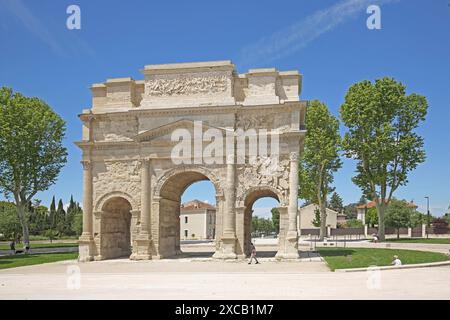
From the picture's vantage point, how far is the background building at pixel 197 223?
85125mm

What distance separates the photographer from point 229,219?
27219mm

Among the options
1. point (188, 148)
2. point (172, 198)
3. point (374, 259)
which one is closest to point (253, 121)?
point (188, 148)

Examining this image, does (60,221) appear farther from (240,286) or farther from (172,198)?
(240,286)

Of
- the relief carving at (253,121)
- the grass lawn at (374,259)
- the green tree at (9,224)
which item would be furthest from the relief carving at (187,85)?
the green tree at (9,224)

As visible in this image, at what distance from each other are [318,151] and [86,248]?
28.5 m

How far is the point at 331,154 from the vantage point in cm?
4822

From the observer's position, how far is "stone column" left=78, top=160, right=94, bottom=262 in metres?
28.7

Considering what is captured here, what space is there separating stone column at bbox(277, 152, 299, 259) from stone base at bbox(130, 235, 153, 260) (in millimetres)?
7869

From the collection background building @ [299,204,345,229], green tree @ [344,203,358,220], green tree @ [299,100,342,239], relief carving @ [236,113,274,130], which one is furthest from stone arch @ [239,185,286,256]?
green tree @ [344,203,358,220]

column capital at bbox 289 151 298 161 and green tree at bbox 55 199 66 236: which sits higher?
column capital at bbox 289 151 298 161

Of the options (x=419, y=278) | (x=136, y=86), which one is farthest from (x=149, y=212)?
(x=419, y=278)

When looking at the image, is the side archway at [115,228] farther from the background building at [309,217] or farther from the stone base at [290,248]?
the background building at [309,217]

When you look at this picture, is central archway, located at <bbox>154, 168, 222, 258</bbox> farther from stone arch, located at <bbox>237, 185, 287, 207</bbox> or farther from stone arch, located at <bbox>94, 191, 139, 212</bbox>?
stone arch, located at <bbox>94, 191, 139, 212</bbox>
